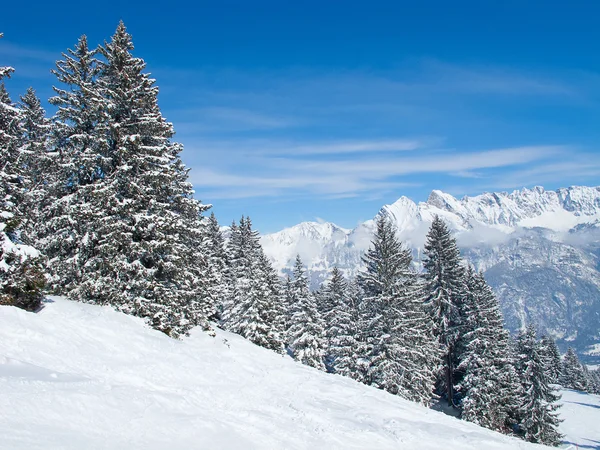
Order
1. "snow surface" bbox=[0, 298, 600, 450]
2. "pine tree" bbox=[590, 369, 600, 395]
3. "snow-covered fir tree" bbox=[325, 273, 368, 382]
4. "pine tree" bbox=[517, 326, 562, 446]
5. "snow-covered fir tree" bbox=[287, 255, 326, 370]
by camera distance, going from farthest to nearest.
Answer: "pine tree" bbox=[590, 369, 600, 395] → "snow-covered fir tree" bbox=[287, 255, 326, 370] → "snow-covered fir tree" bbox=[325, 273, 368, 382] → "pine tree" bbox=[517, 326, 562, 446] → "snow surface" bbox=[0, 298, 600, 450]

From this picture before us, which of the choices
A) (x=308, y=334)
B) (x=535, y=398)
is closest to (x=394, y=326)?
(x=308, y=334)

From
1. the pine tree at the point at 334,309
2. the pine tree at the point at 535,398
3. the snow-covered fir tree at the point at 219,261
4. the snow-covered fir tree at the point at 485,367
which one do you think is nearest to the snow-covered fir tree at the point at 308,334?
the pine tree at the point at 334,309

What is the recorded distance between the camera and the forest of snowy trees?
59.2 feet

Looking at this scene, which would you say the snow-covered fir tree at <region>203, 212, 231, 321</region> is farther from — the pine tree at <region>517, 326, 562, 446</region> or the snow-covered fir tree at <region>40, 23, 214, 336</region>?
the pine tree at <region>517, 326, 562, 446</region>

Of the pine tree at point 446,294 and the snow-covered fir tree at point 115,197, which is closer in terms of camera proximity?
the snow-covered fir tree at point 115,197

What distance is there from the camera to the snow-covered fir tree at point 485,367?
3067cm

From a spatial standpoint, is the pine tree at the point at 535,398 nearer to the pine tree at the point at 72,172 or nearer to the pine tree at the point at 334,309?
the pine tree at the point at 334,309

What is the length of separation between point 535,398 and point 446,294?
11.5 meters

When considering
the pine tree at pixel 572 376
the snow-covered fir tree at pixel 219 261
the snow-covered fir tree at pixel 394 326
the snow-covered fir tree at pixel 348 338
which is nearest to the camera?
the snow-covered fir tree at pixel 394 326

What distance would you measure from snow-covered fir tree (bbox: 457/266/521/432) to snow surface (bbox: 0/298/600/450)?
1578 centimetres

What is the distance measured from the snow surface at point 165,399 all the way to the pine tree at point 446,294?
18.8 m

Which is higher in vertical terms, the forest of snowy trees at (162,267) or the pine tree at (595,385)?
the forest of snowy trees at (162,267)

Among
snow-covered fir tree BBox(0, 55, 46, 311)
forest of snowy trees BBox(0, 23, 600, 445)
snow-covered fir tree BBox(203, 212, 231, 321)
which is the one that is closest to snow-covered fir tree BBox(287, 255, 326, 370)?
forest of snowy trees BBox(0, 23, 600, 445)

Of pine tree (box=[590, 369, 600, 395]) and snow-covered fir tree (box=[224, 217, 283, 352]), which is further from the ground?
snow-covered fir tree (box=[224, 217, 283, 352])
